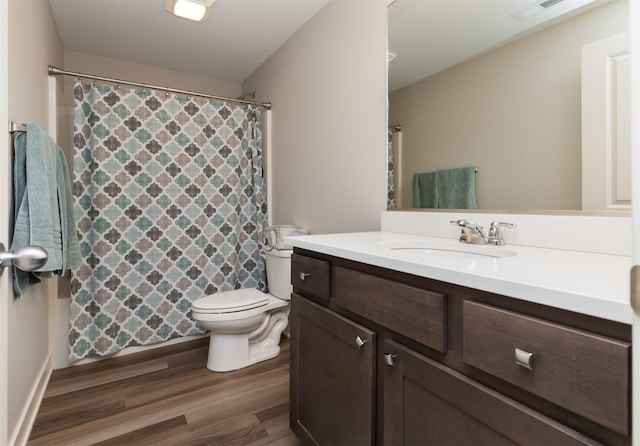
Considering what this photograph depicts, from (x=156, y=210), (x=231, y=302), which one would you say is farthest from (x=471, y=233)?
(x=156, y=210)

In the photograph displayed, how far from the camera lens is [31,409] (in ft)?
5.22

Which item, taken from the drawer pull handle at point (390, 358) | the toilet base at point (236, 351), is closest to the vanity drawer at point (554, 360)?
the drawer pull handle at point (390, 358)

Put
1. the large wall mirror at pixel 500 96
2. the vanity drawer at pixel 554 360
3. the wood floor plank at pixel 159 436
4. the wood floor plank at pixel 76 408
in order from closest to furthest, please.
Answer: the vanity drawer at pixel 554 360 → the large wall mirror at pixel 500 96 → the wood floor plank at pixel 159 436 → the wood floor plank at pixel 76 408

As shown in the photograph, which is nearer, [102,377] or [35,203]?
[35,203]

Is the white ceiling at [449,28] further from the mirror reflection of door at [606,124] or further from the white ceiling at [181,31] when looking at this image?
the white ceiling at [181,31]

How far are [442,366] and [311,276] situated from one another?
572mm

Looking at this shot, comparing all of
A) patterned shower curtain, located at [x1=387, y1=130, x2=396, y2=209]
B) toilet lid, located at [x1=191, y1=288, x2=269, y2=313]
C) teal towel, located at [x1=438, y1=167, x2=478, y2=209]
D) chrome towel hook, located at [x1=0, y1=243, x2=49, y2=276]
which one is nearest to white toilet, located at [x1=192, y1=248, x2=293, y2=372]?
toilet lid, located at [x1=191, y1=288, x2=269, y2=313]

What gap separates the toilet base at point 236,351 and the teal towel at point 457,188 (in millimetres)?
1445

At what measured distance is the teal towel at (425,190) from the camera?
1.50 metres

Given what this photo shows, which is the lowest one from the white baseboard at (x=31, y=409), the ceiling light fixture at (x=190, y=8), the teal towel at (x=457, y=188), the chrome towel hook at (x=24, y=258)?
the white baseboard at (x=31, y=409)

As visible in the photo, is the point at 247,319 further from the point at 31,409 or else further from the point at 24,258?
the point at 24,258

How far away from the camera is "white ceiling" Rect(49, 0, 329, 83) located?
2.08 m

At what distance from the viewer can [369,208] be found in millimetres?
1796

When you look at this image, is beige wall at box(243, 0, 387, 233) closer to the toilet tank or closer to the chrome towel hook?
the toilet tank
